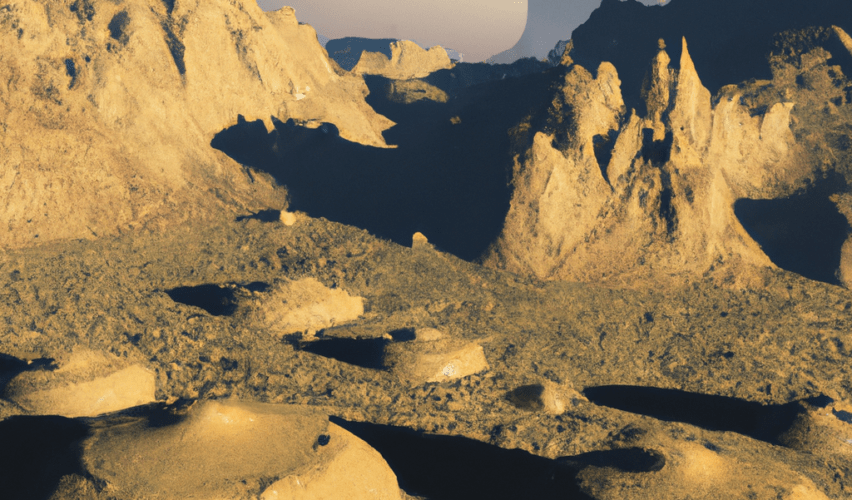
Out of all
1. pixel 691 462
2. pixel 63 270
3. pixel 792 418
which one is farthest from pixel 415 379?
pixel 63 270

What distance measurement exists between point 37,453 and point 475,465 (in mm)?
9323

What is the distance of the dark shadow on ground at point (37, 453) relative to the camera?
10.7m

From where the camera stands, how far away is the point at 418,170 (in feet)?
77.2

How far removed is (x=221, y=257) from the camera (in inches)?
765

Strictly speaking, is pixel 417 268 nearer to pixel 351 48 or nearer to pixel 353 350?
pixel 353 350

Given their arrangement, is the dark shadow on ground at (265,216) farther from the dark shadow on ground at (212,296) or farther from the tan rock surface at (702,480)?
the tan rock surface at (702,480)

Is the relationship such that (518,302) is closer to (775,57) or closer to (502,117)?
(502,117)

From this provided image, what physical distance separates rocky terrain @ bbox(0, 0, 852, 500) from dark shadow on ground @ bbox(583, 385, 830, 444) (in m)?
0.08

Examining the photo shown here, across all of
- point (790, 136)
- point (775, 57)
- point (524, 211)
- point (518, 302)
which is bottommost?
point (518, 302)

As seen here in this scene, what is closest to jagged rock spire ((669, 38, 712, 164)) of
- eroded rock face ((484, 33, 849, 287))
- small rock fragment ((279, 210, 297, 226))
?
eroded rock face ((484, 33, 849, 287))

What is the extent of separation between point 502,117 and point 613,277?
8.10 m

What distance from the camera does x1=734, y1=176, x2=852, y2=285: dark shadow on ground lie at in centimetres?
1983

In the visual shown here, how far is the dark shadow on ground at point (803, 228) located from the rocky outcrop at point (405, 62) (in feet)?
81.9

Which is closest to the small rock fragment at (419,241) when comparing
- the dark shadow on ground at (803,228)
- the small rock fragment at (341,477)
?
the small rock fragment at (341,477)
